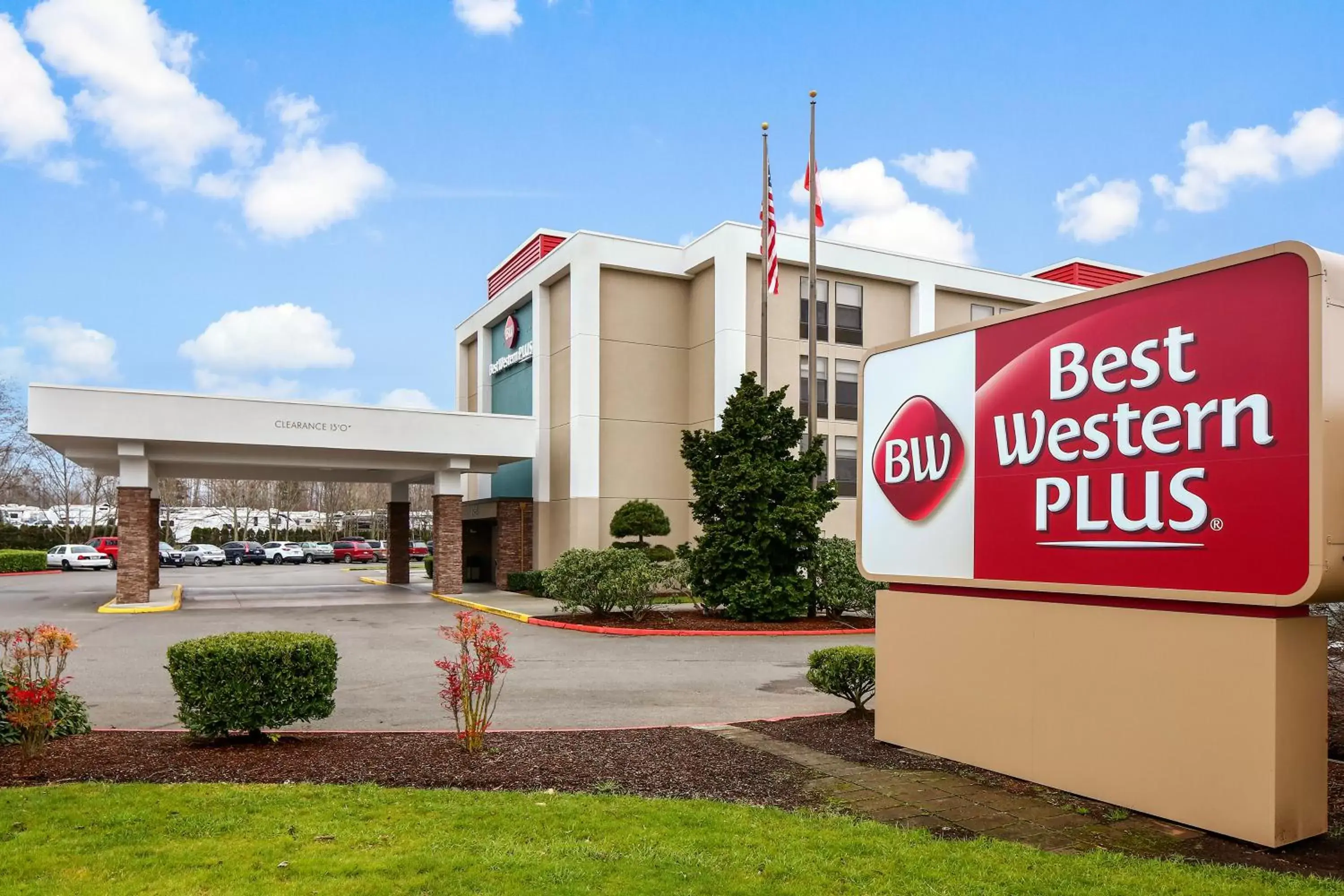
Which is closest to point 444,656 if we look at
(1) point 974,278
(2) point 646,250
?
(2) point 646,250

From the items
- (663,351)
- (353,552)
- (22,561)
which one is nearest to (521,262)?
(663,351)

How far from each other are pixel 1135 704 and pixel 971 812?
1366mm

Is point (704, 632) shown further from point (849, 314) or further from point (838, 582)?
point (849, 314)

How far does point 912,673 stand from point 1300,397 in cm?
410

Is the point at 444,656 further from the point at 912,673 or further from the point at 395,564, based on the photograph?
the point at 395,564

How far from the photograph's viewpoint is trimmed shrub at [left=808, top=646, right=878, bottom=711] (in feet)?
33.4

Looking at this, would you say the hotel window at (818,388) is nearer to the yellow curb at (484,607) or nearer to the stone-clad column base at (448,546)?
the stone-clad column base at (448,546)

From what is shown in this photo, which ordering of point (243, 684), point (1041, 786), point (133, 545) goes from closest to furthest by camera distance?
1. point (1041, 786)
2. point (243, 684)
3. point (133, 545)

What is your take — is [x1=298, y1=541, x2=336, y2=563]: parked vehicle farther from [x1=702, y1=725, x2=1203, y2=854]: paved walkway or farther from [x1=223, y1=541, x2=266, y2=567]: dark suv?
[x1=702, y1=725, x2=1203, y2=854]: paved walkway

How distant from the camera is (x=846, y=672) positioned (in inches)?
402

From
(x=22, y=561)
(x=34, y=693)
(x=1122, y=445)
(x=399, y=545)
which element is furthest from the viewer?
(x=22, y=561)

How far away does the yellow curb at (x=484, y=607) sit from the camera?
2369cm

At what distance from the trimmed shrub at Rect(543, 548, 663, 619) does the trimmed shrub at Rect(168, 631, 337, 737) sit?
12504 mm

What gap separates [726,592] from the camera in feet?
69.9
